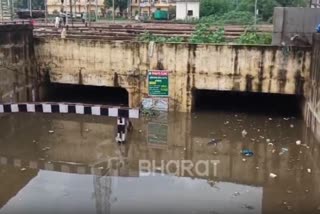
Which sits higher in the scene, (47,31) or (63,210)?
(47,31)

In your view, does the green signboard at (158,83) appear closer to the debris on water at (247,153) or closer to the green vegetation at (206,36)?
the green vegetation at (206,36)

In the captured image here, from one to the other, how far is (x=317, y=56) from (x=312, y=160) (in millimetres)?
3466

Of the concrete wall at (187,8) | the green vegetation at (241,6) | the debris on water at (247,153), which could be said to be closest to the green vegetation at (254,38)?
the debris on water at (247,153)

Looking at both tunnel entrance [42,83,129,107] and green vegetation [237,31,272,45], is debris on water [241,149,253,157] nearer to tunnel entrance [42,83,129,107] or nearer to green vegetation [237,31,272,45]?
green vegetation [237,31,272,45]

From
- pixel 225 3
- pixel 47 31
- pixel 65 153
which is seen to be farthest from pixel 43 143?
pixel 225 3

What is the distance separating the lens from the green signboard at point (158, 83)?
1571 cm

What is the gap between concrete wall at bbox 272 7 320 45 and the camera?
14727 mm

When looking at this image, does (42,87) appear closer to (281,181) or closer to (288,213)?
(281,181)

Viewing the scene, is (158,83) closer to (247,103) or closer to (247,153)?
(247,103)

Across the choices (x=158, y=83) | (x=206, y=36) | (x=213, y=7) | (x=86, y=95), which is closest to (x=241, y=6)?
(x=213, y=7)

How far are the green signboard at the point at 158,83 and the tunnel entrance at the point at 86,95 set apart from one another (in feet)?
6.21

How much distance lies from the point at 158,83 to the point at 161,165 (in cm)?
537

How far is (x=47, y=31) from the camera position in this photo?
58.2ft
